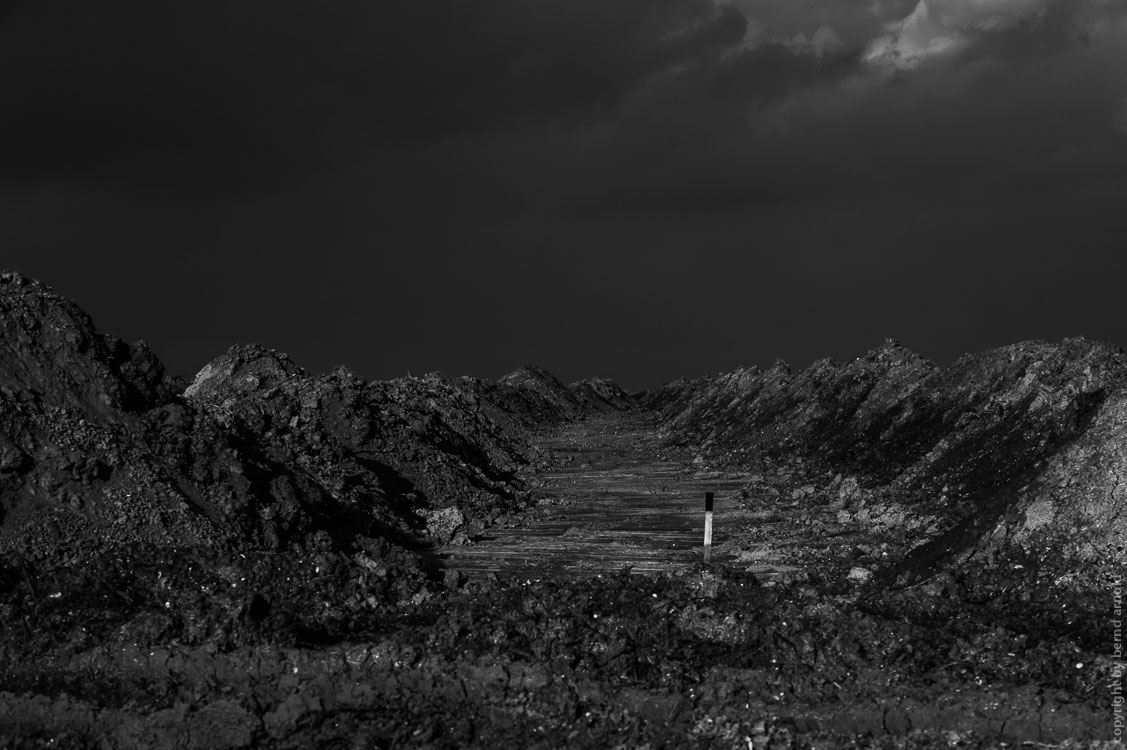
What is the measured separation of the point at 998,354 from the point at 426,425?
16.3 meters

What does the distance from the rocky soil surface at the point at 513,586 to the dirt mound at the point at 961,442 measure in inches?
3.8

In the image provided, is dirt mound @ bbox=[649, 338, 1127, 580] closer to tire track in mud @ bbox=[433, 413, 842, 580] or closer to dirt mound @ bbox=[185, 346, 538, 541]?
tire track in mud @ bbox=[433, 413, 842, 580]

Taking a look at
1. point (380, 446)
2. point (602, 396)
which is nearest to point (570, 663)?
point (380, 446)

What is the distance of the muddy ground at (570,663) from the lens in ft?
30.7

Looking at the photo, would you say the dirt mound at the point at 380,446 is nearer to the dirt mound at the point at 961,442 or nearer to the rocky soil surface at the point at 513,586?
the rocky soil surface at the point at 513,586

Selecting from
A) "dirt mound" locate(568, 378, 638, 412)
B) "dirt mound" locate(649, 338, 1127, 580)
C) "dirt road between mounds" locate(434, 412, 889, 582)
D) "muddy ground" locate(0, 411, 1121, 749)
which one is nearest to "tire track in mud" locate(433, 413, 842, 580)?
"dirt road between mounds" locate(434, 412, 889, 582)

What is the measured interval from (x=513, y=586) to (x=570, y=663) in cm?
319

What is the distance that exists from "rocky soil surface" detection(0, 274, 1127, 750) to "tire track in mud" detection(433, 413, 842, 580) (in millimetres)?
125

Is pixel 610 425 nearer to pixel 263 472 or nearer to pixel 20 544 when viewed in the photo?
pixel 263 472

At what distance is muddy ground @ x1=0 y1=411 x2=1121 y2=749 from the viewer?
369 inches

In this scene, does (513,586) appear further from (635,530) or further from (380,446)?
(380,446)

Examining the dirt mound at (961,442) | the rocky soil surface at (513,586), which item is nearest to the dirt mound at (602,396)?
the dirt mound at (961,442)

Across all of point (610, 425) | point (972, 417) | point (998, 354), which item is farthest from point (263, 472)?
point (610, 425)

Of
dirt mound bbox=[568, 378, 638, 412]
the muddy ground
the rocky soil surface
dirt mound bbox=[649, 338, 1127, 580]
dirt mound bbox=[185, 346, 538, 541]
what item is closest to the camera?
the muddy ground
